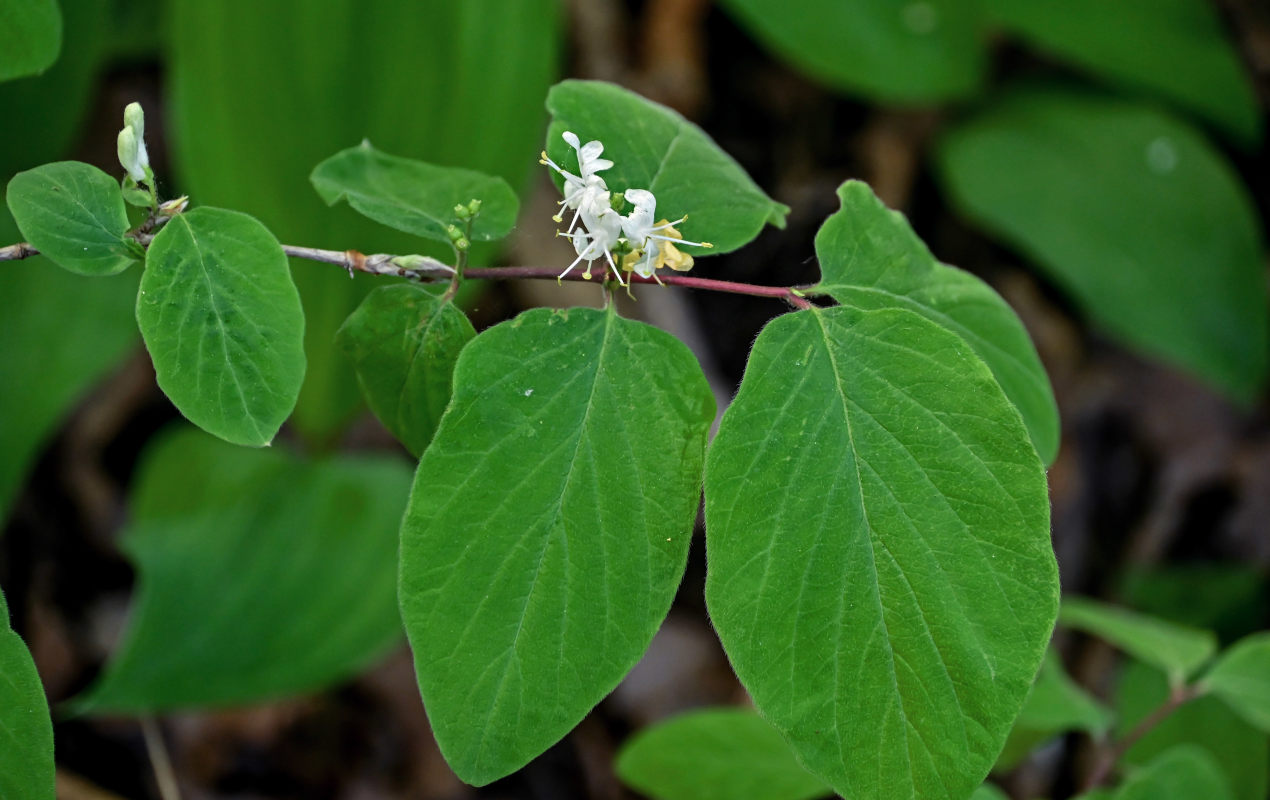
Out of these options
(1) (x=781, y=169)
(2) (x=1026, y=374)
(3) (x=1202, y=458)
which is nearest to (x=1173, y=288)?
(3) (x=1202, y=458)

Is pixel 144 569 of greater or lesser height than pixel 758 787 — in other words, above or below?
below


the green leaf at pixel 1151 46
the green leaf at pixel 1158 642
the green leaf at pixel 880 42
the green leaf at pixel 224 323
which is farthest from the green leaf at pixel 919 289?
the green leaf at pixel 1151 46

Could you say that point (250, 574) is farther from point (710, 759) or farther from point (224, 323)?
point (224, 323)

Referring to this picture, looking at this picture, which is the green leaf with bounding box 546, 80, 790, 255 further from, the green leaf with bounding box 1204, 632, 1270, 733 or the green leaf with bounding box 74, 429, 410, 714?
the green leaf with bounding box 74, 429, 410, 714

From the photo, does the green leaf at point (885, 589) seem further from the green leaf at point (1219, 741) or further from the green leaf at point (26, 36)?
the green leaf at point (1219, 741)

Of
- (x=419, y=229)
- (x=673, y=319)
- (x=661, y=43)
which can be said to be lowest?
(x=673, y=319)

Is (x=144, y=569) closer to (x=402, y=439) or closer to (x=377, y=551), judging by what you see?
(x=377, y=551)

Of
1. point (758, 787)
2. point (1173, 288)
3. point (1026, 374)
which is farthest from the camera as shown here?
point (1173, 288)

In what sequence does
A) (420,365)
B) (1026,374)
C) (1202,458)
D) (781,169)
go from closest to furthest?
(420,365)
(1026,374)
(1202,458)
(781,169)
